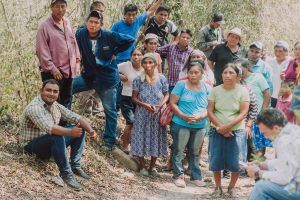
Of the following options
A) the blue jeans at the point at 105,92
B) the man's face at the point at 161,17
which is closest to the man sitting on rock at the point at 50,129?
the blue jeans at the point at 105,92

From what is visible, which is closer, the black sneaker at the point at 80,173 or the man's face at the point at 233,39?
the black sneaker at the point at 80,173

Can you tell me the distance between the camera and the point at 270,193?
180 inches

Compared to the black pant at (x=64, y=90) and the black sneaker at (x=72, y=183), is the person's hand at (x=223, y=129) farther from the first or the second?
the black pant at (x=64, y=90)

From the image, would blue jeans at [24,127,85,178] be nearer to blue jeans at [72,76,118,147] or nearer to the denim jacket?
blue jeans at [72,76,118,147]

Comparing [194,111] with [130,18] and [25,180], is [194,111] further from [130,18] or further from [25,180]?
[25,180]

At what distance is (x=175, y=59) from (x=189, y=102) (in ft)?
3.66

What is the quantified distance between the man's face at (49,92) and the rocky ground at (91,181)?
2.42 ft

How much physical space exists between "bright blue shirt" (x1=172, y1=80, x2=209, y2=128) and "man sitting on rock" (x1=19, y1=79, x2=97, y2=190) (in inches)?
54.3

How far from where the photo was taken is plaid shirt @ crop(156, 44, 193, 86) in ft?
25.6

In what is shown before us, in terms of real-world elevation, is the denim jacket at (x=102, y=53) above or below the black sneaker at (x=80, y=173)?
above

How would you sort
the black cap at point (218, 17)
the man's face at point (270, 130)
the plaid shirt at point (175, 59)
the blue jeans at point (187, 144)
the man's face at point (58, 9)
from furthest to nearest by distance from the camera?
the black cap at point (218, 17)
the plaid shirt at point (175, 59)
the blue jeans at point (187, 144)
the man's face at point (58, 9)
the man's face at point (270, 130)

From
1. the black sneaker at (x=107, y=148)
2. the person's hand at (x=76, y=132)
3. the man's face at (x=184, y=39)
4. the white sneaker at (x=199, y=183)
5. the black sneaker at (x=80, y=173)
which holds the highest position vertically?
the man's face at (x=184, y=39)

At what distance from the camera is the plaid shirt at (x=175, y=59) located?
7789 millimetres

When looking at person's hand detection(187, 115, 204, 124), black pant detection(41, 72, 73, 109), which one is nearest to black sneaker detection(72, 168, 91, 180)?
black pant detection(41, 72, 73, 109)
